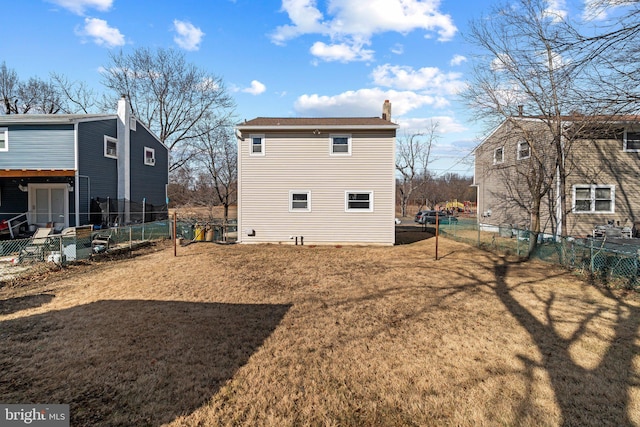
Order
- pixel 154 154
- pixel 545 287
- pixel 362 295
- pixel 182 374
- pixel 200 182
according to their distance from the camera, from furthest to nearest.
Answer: pixel 200 182 < pixel 154 154 < pixel 545 287 < pixel 362 295 < pixel 182 374

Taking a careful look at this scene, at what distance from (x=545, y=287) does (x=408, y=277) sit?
3.19 m

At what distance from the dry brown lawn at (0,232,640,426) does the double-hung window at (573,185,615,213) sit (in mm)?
8926

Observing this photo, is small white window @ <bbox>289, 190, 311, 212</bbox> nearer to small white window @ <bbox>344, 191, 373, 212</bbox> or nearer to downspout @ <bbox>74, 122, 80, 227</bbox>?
small white window @ <bbox>344, 191, 373, 212</bbox>

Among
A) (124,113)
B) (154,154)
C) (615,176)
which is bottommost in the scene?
(615,176)

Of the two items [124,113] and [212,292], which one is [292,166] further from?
[124,113]

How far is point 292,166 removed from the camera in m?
14.6

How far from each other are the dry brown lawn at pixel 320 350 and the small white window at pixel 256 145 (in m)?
7.34

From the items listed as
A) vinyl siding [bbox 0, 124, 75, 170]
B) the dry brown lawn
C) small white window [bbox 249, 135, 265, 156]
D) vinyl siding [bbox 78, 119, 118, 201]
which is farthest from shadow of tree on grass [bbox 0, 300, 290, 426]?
vinyl siding [bbox 0, 124, 75, 170]

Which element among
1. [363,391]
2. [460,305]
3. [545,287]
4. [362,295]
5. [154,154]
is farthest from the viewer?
[154,154]

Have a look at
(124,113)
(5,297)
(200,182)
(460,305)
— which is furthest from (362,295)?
(200,182)

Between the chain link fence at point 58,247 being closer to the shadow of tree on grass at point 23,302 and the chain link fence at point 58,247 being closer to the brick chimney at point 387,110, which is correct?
the shadow of tree on grass at point 23,302

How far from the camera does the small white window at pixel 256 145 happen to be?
14633 millimetres

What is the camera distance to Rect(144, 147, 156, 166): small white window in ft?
65.7

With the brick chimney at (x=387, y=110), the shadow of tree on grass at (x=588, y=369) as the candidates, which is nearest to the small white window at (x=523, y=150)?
the brick chimney at (x=387, y=110)
